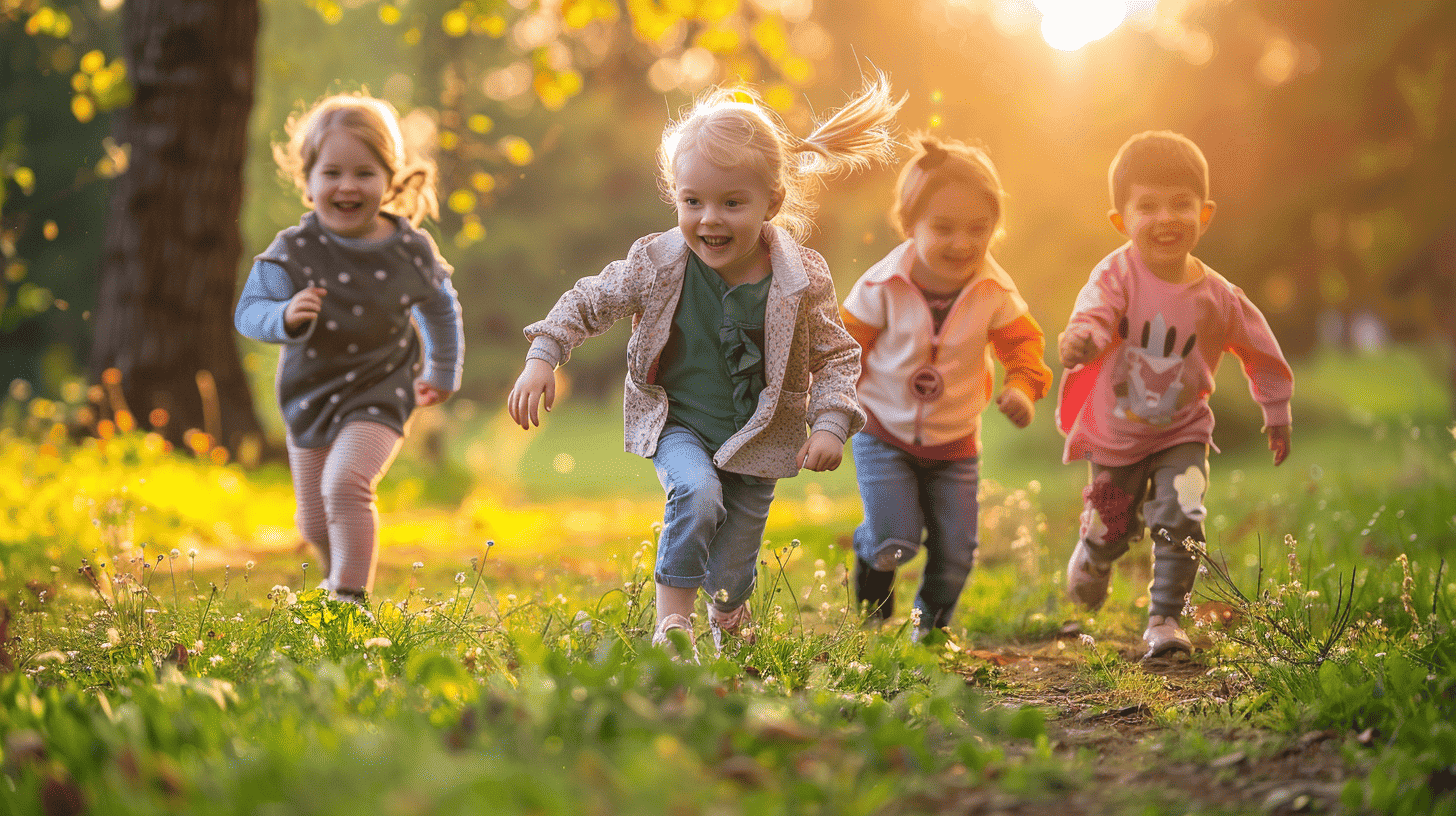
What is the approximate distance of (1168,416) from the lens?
3859 millimetres

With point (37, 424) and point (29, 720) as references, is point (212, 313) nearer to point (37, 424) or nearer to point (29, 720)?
point (37, 424)

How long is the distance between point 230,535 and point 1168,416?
16.2 feet

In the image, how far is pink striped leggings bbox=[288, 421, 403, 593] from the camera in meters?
3.98

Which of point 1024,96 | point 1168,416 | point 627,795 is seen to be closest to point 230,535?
point 1168,416

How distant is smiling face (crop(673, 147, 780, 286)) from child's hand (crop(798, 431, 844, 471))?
61 centimetres

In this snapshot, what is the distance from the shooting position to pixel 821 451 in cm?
318

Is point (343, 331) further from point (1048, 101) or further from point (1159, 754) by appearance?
point (1048, 101)

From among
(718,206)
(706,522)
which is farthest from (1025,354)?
(706,522)

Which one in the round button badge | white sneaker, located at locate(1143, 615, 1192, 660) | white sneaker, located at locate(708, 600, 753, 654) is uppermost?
the round button badge

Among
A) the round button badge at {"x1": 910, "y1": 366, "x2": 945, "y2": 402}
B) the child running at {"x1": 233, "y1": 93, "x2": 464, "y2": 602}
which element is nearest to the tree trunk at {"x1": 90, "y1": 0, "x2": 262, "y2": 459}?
the child running at {"x1": 233, "y1": 93, "x2": 464, "y2": 602}

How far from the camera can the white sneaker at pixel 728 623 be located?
10.3 ft

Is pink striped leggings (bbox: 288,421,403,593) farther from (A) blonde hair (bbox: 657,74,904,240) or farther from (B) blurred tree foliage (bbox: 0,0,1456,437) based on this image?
(B) blurred tree foliage (bbox: 0,0,1456,437)

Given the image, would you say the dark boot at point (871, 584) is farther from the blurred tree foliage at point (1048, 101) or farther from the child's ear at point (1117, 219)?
the blurred tree foliage at point (1048, 101)

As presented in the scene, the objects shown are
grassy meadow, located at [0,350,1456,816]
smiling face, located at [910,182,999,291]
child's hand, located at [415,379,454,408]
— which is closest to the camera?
grassy meadow, located at [0,350,1456,816]
